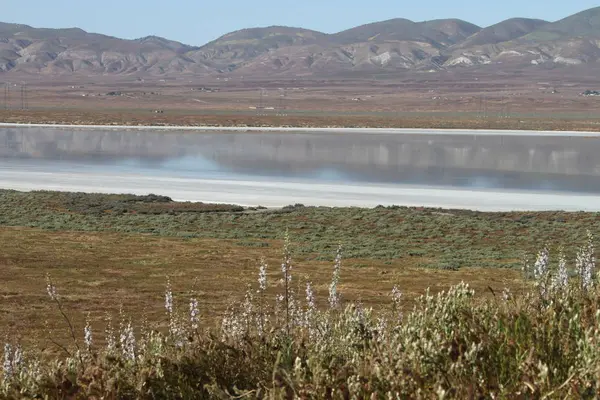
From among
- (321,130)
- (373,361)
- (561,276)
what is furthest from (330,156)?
(373,361)

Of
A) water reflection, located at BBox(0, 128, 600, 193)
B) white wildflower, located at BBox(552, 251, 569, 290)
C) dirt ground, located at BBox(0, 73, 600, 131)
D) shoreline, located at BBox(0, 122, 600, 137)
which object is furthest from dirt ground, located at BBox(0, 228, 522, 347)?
dirt ground, located at BBox(0, 73, 600, 131)

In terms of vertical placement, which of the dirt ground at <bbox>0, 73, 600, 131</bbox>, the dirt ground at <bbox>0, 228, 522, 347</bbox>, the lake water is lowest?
the dirt ground at <bbox>0, 228, 522, 347</bbox>

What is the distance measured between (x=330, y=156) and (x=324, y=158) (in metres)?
1.89

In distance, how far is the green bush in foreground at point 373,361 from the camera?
4.58 m

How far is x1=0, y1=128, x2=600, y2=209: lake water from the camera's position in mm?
52875

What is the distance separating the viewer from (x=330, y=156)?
2714 inches

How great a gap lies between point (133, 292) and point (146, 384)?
56.0 ft

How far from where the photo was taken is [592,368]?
445 cm

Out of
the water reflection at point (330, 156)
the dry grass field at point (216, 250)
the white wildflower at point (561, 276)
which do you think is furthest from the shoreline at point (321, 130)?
the white wildflower at point (561, 276)

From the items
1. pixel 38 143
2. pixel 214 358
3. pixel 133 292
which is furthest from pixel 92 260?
pixel 38 143

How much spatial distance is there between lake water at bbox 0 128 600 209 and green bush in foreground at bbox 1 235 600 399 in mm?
41988

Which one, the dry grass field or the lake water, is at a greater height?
the lake water

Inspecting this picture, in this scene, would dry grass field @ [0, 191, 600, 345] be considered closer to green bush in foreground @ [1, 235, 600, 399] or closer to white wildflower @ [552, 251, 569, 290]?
white wildflower @ [552, 251, 569, 290]

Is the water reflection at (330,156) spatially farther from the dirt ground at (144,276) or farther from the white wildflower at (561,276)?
the white wildflower at (561,276)
